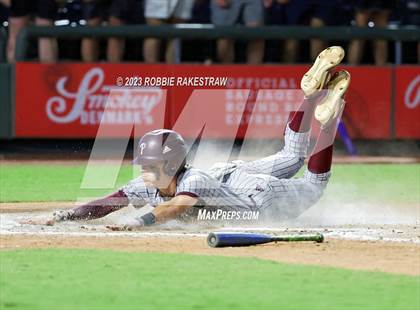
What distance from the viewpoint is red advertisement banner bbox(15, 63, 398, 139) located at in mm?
17688

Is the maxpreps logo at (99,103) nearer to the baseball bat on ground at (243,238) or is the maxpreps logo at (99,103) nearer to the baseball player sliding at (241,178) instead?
the baseball player sliding at (241,178)

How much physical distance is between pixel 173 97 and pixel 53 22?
2182mm

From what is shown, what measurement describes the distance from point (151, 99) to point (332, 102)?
300 inches

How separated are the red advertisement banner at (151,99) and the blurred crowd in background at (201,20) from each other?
0.92 feet

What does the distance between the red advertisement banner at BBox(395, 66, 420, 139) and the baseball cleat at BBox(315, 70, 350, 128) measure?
26.8 feet

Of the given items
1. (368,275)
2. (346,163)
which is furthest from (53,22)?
(368,275)

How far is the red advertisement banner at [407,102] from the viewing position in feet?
61.6

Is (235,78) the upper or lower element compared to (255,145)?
upper

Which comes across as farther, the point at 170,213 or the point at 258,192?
the point at 258,192

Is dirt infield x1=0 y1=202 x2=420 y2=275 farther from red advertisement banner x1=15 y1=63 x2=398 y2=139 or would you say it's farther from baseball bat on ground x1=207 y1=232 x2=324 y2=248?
red advertisement banner x1=15 y1=63 x2=398 y2=139

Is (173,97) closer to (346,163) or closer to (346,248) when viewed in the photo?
(346,163)

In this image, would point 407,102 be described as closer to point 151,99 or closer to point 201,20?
point 201,20

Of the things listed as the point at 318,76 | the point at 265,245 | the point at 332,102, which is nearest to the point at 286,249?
the point at 265,245

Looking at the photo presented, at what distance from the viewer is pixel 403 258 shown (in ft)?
27.7
